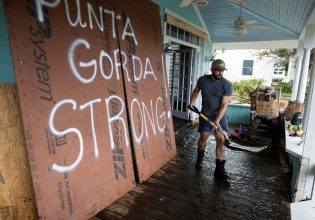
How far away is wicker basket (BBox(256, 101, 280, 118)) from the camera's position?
502cm

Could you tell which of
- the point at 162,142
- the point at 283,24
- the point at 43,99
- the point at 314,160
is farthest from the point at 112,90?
the point at 283,24

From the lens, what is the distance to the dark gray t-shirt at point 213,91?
321 cm

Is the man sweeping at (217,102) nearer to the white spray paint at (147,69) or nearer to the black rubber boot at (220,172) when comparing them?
the black rubber boot at (220,172)

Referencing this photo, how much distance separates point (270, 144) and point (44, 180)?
4.64 meters

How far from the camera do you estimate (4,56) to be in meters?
2.08

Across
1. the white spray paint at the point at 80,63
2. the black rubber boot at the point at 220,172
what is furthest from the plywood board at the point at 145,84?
the black rubber boot at the point at 220,172

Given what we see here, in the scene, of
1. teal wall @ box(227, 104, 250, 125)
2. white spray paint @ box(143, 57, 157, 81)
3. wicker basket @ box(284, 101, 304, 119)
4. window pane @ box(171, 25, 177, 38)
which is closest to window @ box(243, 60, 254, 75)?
teal wall @ box(227, 104, 250, 125)

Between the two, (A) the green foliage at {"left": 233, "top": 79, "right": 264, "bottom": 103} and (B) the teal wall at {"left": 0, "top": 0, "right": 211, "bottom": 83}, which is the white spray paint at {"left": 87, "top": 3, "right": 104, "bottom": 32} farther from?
(A) the green foliage at {"left": 233, "top": 79, "right": 264, "bottom": 103}

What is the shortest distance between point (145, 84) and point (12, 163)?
187 cm

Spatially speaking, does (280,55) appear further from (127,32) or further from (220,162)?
(127,32)

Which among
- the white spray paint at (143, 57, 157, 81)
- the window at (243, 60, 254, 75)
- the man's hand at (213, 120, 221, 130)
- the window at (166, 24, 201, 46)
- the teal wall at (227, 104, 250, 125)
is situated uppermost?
the window at (166, 24, 201, 46)

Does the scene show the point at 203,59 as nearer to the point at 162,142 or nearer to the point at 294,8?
the point at 294,8

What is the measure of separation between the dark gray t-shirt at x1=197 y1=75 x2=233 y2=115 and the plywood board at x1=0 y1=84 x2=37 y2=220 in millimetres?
2345

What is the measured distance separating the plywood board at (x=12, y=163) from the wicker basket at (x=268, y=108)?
4.67 meters
